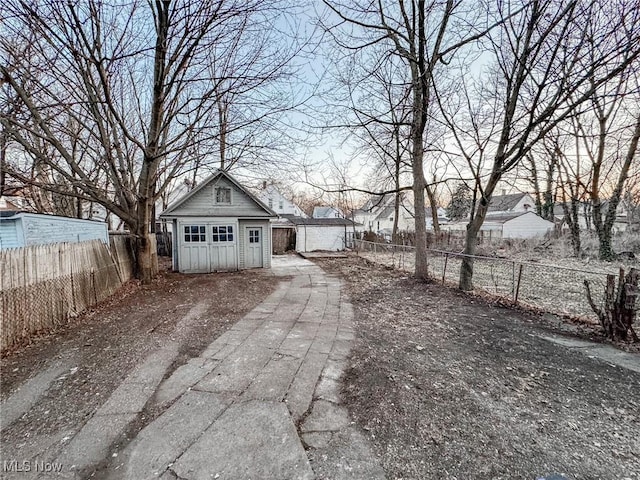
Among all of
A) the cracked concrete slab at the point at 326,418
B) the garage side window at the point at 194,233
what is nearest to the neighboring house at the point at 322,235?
the garage side window at the point at 194,233

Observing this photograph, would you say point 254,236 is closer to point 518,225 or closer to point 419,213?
point 419,213

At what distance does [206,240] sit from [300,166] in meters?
4.79

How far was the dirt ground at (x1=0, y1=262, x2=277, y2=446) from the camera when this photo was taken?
2744 mm

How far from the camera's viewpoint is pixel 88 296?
20.0ft

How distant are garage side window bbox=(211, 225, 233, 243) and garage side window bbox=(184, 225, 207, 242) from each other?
1.18 feet

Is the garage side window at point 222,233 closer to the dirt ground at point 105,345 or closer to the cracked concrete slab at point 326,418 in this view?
the dirt ground at point 105,345

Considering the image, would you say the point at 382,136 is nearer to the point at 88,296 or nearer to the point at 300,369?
the point at 300,369

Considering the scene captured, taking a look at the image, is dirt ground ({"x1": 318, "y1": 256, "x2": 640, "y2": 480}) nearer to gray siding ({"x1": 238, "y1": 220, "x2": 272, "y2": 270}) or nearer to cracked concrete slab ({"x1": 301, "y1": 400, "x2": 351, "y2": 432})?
cracked concrete slab ({"x1": 301, "y1": 400, "x2": 351, "y2": 432})

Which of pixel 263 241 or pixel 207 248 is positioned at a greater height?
pixel 263 241

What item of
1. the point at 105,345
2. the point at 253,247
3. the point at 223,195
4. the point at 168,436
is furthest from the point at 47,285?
the point at 253,247

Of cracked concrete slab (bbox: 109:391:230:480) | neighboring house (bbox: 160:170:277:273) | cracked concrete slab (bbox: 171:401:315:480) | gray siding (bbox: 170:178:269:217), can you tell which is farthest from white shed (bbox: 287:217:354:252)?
cracked concrete slab (bbox: 171:401:315:480)

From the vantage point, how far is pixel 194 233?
1109 centimetres

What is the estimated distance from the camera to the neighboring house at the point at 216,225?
36.0 feet

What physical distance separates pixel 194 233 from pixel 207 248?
0.73m
